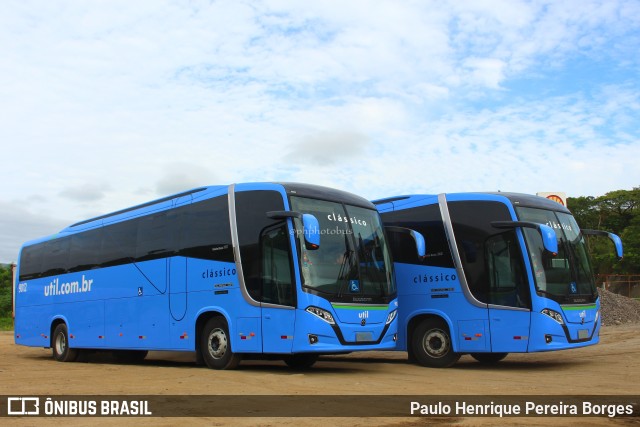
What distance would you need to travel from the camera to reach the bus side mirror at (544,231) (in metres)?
12.5

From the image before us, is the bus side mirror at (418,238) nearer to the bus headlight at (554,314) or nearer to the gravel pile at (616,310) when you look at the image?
the bus headlight at (554,314)

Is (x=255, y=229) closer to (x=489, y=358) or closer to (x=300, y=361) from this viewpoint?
(x=300, y=361)

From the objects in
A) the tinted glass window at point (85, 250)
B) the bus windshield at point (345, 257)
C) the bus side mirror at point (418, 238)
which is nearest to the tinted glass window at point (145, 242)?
the tinted glass window at point (85, 250)

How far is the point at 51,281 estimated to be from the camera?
66.7 feet

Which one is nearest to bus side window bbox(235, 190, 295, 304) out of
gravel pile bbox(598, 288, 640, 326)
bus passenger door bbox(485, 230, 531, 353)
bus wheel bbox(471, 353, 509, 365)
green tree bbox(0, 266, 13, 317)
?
bus passenger door bbox(485, 230, 531, 353)

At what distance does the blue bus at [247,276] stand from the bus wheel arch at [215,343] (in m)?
0.03

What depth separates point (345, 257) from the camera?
1295 centimetres

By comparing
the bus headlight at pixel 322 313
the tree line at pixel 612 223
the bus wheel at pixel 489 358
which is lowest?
the bus wheel at pixel 489 358

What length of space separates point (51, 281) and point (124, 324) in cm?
449

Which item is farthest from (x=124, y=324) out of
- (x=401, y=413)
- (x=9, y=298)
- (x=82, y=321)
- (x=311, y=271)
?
(x=9, y=298)

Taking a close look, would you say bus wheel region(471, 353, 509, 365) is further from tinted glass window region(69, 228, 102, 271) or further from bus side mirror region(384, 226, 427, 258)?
tinted glass window region(69, 228, 102, 271)

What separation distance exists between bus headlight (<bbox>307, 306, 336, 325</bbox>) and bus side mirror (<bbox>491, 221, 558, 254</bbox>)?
3855 millimetres

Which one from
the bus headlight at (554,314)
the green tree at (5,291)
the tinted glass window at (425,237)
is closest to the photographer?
the bus headlight at (554,314)

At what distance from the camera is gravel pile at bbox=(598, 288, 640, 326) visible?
28.9 metres
